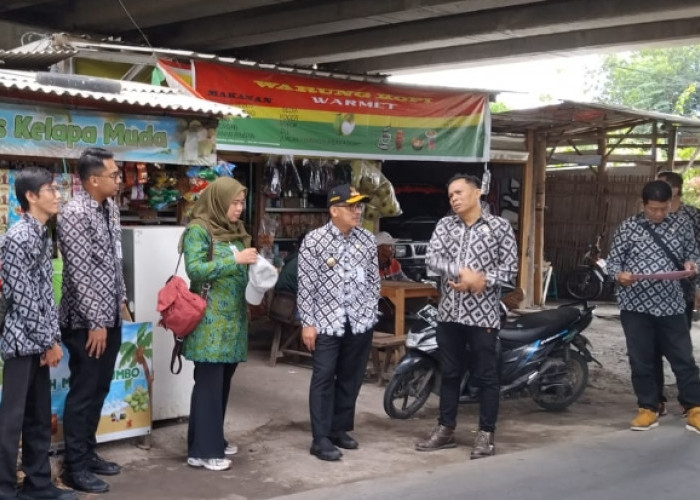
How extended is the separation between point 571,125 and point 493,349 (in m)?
7.16

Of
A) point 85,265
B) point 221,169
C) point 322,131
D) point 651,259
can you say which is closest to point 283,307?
point 322,131

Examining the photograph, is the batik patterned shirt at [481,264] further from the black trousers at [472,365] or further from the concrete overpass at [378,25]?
the concrete overpass at [378,25]

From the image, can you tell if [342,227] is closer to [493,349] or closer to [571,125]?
[493,349]

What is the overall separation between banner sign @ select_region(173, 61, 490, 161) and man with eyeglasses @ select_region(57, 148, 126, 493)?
3114mm

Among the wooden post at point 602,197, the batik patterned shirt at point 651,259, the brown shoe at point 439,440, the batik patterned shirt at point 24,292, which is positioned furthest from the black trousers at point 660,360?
the wooden post at point 602,197

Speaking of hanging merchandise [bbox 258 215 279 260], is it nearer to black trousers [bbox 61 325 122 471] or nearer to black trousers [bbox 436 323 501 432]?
black trousers [bbox 436 323 501 432]

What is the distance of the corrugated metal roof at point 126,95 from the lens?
4.57 metres

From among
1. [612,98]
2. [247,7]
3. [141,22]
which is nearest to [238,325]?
[247,7]

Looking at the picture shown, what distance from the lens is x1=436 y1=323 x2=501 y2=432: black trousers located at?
17.0 feet

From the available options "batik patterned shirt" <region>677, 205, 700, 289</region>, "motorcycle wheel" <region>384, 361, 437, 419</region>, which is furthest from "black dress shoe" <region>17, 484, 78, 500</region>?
"batik patterned shirt" <region>677, 205, 700, 289</region>

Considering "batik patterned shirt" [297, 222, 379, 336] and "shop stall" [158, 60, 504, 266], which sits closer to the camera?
"batik patterned shirt" [297, 222, 379, 336]

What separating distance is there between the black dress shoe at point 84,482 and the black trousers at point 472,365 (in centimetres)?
223

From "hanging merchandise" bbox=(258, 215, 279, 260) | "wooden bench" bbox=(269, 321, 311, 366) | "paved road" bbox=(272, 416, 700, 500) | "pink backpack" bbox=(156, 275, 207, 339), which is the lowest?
"paved road" bbox=(272, 416, 700, 500)

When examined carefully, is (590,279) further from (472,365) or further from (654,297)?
(472,365)
